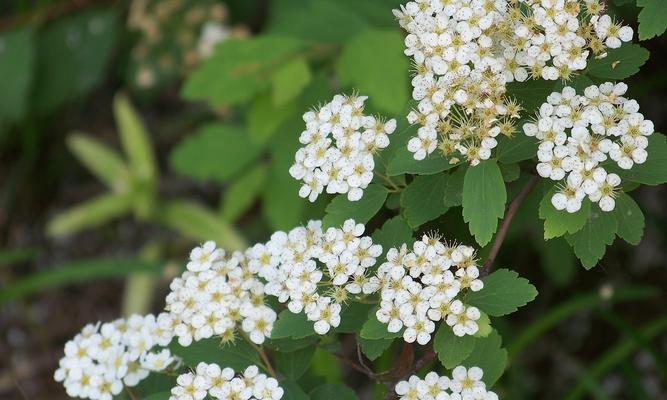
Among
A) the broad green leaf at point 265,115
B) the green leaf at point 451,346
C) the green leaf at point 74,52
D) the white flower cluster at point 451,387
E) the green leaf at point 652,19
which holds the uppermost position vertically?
the green leaf at point 74,52

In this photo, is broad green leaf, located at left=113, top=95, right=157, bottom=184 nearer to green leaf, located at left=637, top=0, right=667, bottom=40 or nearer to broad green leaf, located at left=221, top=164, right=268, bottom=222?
broad green leaf, located at left=221, top=164, right=268, bottom=222

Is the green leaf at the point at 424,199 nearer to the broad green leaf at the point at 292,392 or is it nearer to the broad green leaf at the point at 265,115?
the broad green leaf at the point at 292,392

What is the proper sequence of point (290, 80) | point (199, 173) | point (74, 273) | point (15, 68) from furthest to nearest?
point (15, 68) < point (74, 273) < point (199, 173) < point (290, 80)

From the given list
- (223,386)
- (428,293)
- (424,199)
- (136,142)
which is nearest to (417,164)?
(424,199)

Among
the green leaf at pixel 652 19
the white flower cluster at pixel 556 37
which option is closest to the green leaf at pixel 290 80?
the white flower cluster at pixel 556 37

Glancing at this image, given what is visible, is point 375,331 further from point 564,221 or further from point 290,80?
point 290,80

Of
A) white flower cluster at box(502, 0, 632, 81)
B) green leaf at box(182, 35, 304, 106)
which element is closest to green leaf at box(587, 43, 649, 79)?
white flower cluster at box(502, 0, 632, 81)
